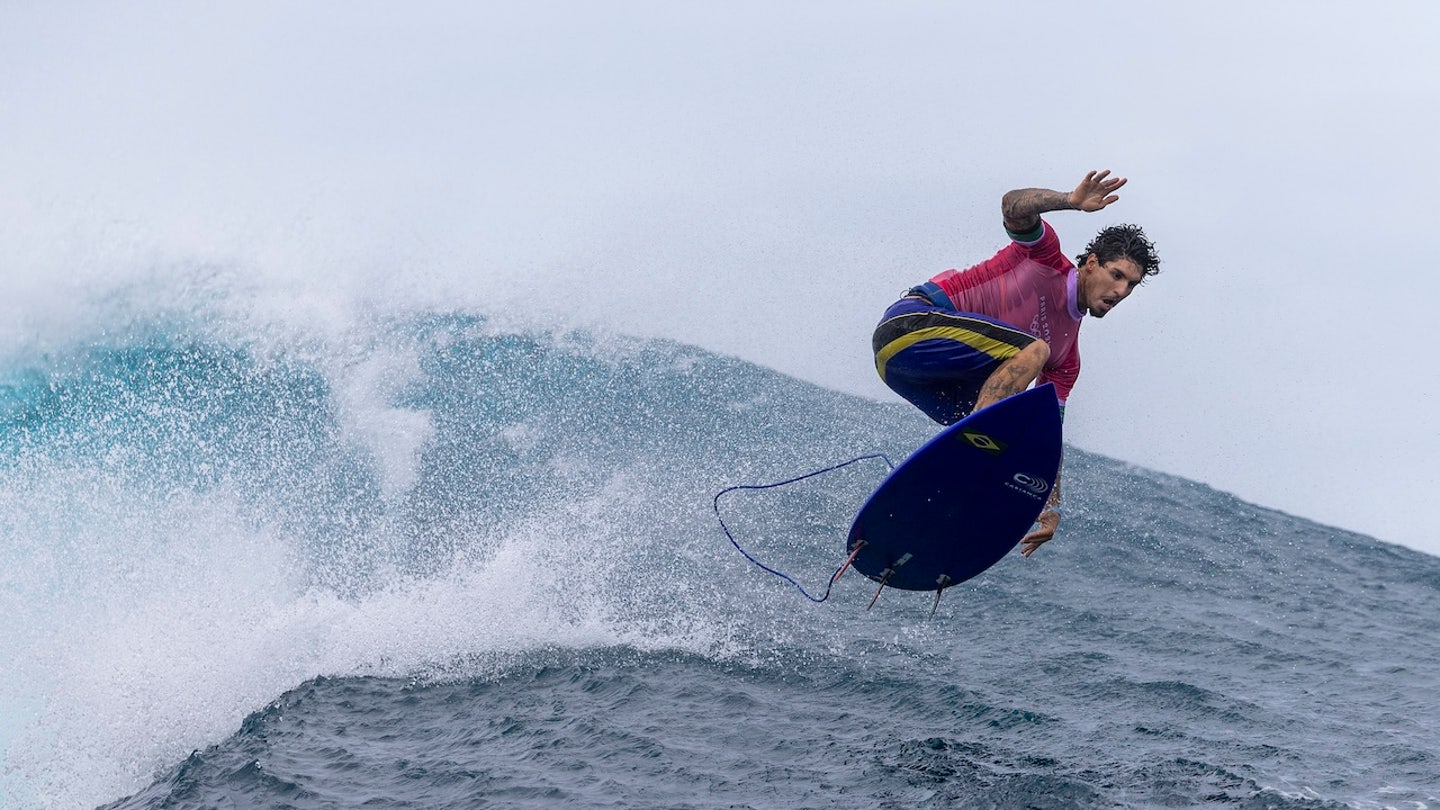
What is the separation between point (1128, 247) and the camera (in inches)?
290

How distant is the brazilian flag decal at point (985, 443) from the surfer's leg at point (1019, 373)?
0.22 meters

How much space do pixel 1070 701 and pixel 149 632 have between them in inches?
349

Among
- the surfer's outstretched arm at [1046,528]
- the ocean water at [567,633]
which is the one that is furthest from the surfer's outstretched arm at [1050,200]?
the ocean water at [567,633]

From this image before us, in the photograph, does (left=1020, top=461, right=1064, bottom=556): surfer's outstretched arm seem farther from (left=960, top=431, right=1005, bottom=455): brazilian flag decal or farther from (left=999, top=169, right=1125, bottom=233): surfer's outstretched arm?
(left=999, top=169, right=1125, bottom=233): surfer's outstretched arm

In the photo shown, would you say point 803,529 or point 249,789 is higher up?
point 803,529

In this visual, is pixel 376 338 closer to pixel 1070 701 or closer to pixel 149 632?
pixel 149 632

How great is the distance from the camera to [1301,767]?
8523 millimetres

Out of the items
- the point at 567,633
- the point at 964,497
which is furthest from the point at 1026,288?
the point at 567,633

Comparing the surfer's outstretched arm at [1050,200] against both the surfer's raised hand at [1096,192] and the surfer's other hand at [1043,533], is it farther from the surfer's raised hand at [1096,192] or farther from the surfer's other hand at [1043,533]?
the surfer's other hand at [1043,533]

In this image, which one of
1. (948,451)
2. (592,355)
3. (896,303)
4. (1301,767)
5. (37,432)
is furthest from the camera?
(592,355)

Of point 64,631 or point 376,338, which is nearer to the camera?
point 64,631

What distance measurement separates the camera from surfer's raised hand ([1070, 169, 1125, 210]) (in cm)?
652

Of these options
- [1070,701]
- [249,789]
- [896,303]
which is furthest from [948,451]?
[249,789]

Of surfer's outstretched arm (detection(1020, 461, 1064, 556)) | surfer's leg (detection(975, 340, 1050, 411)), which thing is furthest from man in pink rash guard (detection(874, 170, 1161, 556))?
surfer's outstretched arm (detection(1020, 461, 1064, 556))
